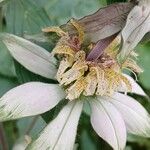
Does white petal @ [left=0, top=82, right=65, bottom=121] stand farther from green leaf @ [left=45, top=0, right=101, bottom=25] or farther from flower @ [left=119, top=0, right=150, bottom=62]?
green leaf @ [left=45, top=0, right=101, bottom=25]

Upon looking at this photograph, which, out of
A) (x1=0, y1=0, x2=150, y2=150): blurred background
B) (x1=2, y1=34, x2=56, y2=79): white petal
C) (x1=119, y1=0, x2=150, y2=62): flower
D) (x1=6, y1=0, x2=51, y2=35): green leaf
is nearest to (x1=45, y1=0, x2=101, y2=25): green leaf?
(x1=0, y1=0, x2=150, y2=150): blurred background

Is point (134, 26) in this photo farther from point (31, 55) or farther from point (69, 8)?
point (69, 8)

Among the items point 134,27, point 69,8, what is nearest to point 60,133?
point 134,27

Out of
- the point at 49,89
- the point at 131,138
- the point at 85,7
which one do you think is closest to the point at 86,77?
the point at 49,89

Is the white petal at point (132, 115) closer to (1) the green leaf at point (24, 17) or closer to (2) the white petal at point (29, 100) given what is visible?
(2) the white petal at point (29, 100)

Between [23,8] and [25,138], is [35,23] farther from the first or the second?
[25,138]

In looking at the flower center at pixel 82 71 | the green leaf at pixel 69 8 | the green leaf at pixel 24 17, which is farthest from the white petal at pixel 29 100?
the green leaf at pixel 69 8
